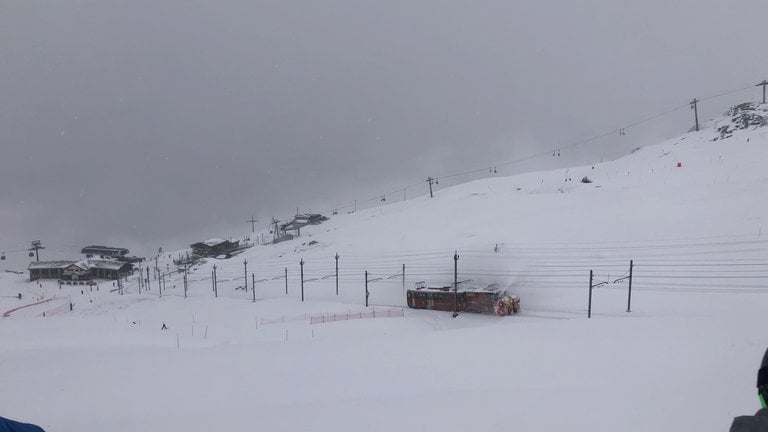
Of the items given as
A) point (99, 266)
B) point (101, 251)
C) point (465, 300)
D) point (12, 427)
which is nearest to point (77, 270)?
point (99, 266)

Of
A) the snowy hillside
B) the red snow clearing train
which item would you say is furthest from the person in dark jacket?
the red snow clearing train

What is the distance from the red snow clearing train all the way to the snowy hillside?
90cm

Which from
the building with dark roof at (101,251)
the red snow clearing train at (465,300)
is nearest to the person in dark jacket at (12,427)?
the red snow clearing train at (465,300)

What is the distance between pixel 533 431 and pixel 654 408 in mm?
2064

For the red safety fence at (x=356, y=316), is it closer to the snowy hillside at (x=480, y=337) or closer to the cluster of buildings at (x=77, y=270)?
the snowy hillside at (x=480, y=337)

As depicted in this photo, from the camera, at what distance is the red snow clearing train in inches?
923

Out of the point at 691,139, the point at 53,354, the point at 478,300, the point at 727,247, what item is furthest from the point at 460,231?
the point at 691,139

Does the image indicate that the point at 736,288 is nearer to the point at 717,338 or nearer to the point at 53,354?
the point at 717,338

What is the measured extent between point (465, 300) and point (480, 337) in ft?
46.3

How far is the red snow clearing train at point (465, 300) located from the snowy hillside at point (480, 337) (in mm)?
898

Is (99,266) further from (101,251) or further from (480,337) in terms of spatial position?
(480,337)

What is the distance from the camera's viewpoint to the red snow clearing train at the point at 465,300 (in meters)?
23.5

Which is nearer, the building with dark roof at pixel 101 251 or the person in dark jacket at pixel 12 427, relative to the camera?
the person in dark jacket at pixel 12 427

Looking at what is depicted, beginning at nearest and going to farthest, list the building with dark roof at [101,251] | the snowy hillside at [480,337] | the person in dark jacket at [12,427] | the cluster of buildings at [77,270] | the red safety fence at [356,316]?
the person in dark jacket at [12,427], the snowy hillside at [480,337], the red safety fence at [356,316], the cluster of buildings at [77,270], the building with dark roof at [101,251]
